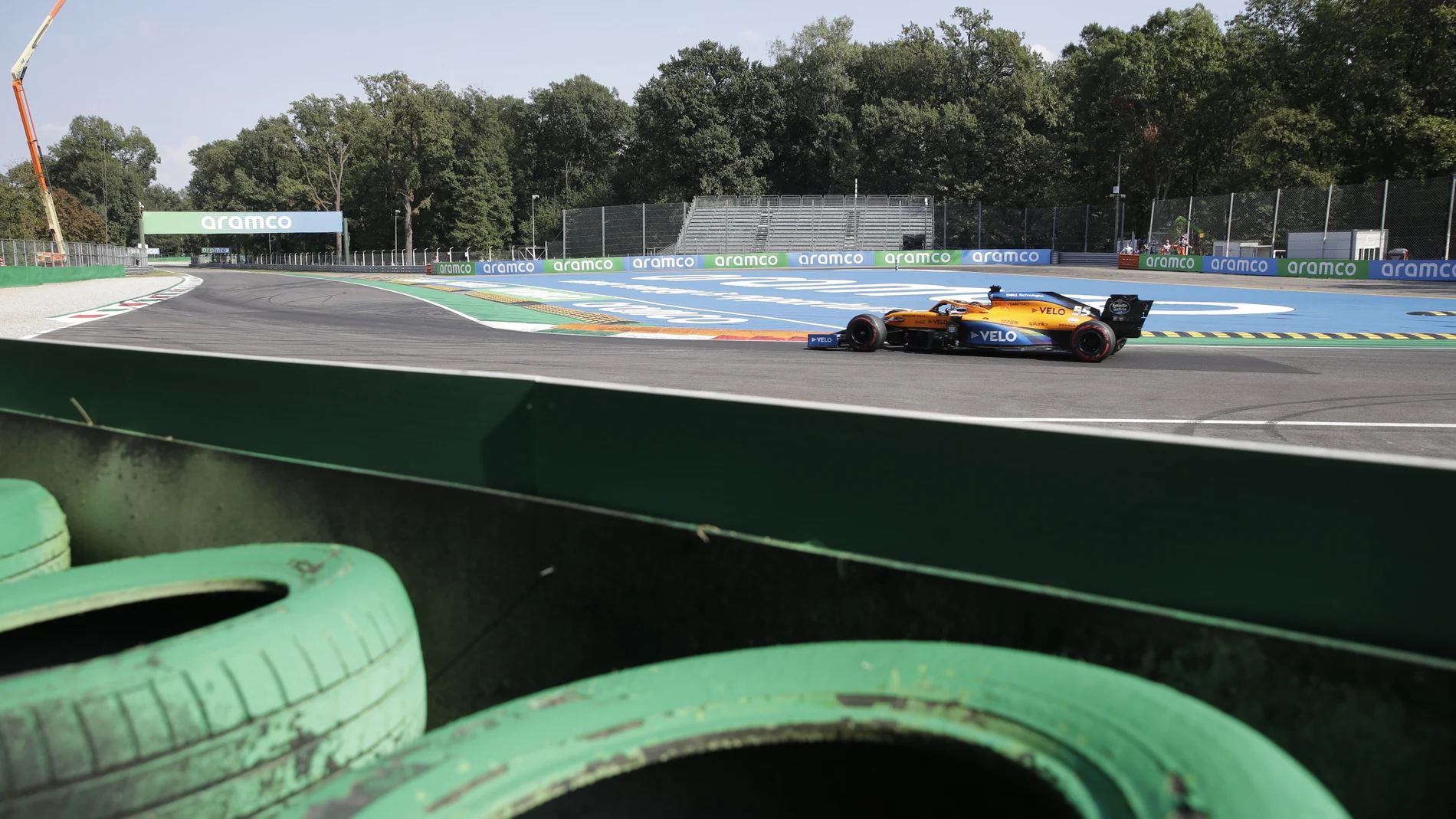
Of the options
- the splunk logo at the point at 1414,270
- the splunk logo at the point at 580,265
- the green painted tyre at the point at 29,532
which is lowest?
the green painted tyre at the point at 29,532

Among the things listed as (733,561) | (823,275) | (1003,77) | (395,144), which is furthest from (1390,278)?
(395,144)

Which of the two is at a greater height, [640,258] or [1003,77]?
[1003,77]

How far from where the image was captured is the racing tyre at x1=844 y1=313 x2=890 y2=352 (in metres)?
17.6

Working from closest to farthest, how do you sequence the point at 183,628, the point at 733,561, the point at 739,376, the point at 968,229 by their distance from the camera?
the point at 733,561 → the point at 183,628 → the point at 739,376 → the point at 968,229

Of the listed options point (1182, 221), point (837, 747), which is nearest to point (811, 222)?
point (1182, 221)

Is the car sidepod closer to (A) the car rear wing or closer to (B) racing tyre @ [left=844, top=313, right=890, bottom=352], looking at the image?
(A) the car rear wing

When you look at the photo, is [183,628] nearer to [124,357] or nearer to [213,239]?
[124,357]

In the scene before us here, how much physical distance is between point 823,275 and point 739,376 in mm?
32921

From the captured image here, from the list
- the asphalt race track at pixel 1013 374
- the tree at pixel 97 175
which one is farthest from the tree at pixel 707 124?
the tree at pixel 97 175

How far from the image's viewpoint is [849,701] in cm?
200

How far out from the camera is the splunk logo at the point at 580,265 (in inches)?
2175

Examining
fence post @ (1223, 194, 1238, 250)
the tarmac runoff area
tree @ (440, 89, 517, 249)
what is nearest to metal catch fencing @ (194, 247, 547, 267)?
tree @ (440, 89, 517, 249)

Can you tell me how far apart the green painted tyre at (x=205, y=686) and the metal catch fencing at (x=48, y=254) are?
53002mm

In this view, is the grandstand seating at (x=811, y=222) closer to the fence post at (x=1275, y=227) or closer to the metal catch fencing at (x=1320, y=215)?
the metal catch fencing at (x=1320, y=215)
